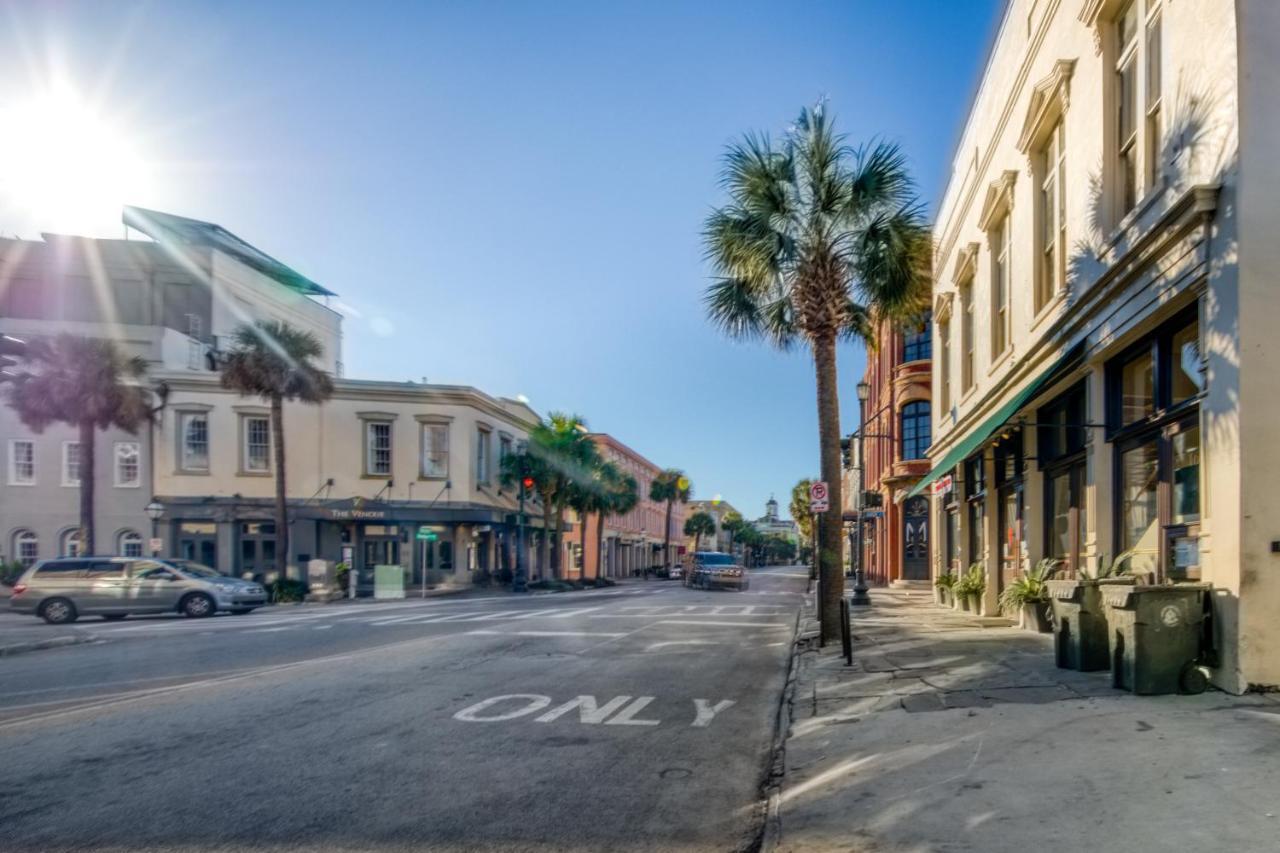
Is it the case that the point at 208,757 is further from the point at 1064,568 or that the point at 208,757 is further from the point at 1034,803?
the point at 1064,568

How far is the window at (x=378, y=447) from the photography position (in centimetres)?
4309

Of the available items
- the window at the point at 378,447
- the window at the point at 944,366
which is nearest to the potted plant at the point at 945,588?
the window at the point at 944,366

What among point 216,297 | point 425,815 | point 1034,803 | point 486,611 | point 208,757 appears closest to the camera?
point 1034,803

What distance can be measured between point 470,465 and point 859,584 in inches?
916

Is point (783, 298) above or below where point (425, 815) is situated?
above

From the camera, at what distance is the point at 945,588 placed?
22016 mm

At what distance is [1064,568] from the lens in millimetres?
13586

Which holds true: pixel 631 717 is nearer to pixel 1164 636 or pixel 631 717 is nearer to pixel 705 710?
pixel 705 710

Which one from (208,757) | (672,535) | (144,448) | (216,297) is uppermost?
(216,297)

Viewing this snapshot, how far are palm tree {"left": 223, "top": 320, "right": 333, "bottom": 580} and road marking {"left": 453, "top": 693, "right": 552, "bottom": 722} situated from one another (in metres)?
29.3

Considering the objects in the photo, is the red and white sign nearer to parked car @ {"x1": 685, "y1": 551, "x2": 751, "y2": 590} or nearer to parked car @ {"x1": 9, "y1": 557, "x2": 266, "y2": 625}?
parked car @ {"x1": 9, "y1": 557, "x2": 266, "y2": 625}

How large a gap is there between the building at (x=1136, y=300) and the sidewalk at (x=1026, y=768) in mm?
1339

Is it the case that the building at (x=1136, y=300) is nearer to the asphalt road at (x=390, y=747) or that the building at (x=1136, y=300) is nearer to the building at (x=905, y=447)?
the asphalt road at (x=390, y=747)

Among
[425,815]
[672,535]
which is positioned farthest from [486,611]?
[672,535]
